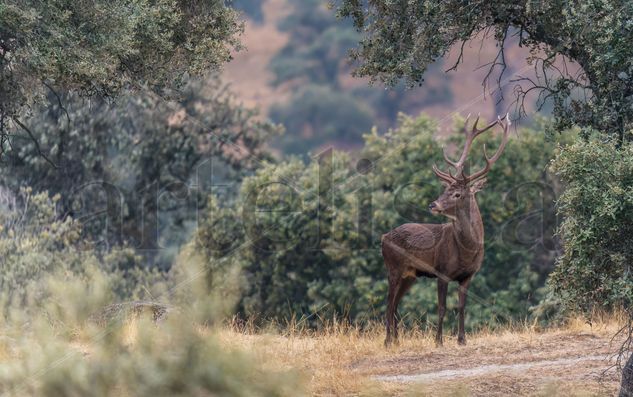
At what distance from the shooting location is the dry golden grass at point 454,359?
34.4 feet

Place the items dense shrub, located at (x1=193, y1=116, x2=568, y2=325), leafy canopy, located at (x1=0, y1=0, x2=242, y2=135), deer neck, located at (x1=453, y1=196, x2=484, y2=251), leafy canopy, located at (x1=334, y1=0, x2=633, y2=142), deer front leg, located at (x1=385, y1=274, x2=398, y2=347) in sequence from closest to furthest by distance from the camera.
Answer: leafy canopy, located at (x1=334, y1=0, x2=633, y2=142)
leafy canopy, located at (x1=0, y1=0, x2=242, y2=135)
deer neck, located at (x1=453, y1=196, x2=484, y2=251)
deer front leg, located at (x1=385, y1=274, x2=398, y2=347)
dense shrub, located at (x1=193, y1=116, x2=568, y2=325)

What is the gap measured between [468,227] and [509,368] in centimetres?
279

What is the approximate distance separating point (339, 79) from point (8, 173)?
77461mm

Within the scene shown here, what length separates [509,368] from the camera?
11.9m

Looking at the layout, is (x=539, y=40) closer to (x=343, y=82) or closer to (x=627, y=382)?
(x=627, y=382)

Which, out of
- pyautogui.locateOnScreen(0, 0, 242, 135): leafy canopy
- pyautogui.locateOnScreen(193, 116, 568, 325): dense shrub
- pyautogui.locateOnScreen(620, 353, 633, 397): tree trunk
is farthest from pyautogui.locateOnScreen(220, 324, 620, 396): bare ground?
pyautogui.locateOnScreen(193, 116, 568, 325): dense shrub

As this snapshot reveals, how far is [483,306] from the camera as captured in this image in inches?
1128

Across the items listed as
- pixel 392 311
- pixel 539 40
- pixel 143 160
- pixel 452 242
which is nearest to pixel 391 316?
pixel 392 311

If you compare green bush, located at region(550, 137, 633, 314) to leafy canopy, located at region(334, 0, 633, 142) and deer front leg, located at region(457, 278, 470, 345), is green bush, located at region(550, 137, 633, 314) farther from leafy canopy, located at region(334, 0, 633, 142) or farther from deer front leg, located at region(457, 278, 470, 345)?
deer front leg, located at region(457, 278, 470, 345)

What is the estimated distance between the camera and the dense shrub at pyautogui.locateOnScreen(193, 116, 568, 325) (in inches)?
1164

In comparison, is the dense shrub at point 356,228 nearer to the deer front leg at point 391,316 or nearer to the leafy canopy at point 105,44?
the deer front leg at point 391,316

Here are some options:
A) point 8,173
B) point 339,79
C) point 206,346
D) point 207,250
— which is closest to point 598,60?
point 206,346

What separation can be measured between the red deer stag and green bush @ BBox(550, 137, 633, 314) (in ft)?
14.2

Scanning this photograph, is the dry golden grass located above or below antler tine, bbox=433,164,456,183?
below
